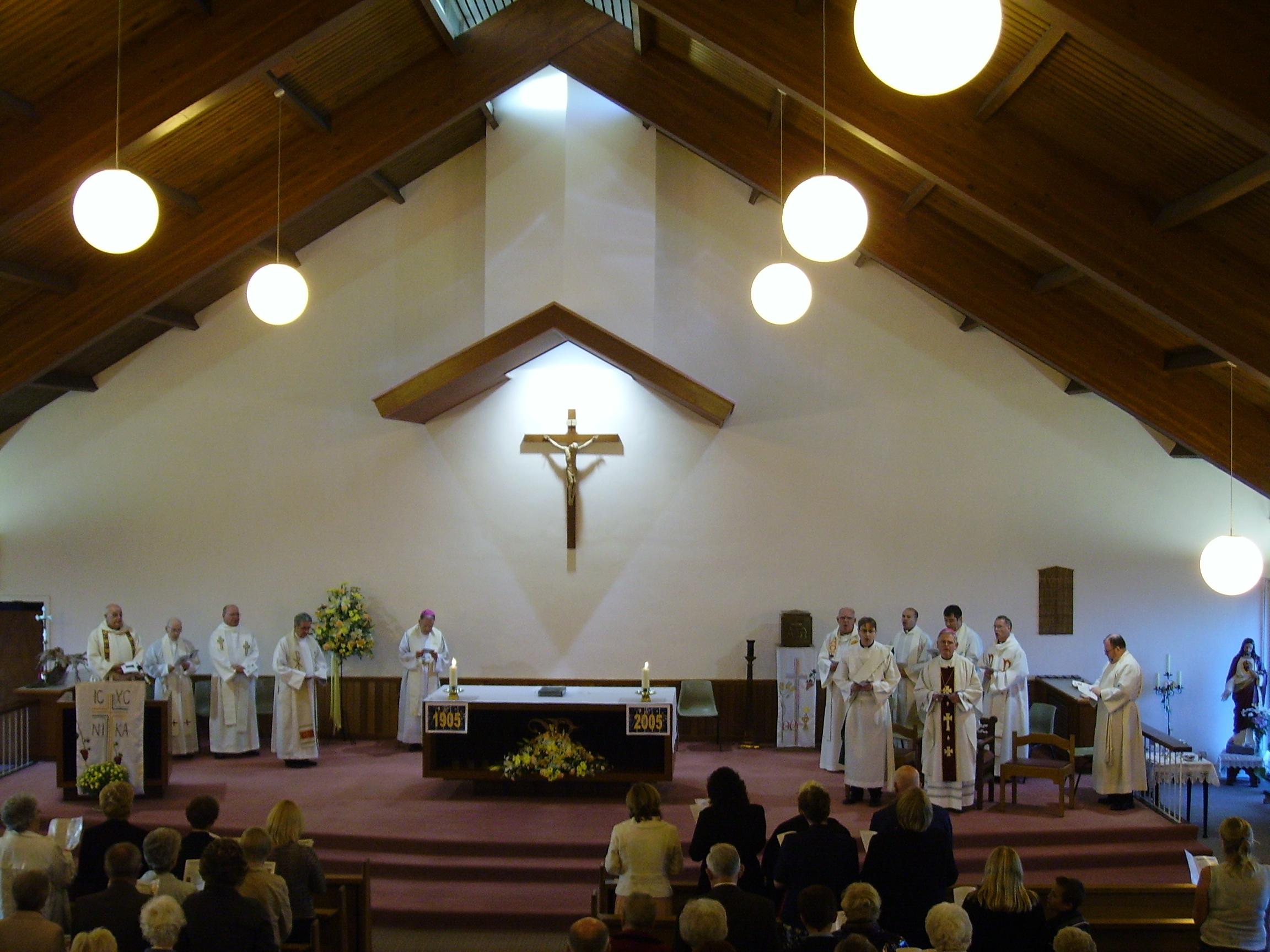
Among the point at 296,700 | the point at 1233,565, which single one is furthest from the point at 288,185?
the point at 1233,565

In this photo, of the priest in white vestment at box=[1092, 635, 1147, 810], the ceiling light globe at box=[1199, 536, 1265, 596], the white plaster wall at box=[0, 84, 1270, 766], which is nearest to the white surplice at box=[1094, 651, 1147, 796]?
the priest in white vestment at box=[1092, 635, 1147, 810]

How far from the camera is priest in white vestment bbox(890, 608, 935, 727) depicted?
35.3ft

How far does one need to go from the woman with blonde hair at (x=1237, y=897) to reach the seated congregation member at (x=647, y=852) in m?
2.56

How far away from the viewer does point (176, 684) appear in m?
11.0

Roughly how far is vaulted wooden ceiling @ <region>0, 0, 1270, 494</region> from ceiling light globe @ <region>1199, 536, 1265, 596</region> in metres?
1.09

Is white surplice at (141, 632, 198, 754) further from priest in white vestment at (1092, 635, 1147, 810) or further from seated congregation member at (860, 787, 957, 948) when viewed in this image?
priest in white vestment at (1092, 635, 1147, 810)

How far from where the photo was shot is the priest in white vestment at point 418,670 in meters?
11.1

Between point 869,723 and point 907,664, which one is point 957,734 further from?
point 907,664

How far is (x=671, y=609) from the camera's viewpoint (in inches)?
460

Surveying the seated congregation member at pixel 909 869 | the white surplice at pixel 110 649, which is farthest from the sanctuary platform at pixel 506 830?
the seated congregation member at pixel 909 869

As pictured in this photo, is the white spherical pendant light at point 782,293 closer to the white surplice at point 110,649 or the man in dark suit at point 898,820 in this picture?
the man in dark suit at point 898,820

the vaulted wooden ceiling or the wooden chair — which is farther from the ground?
the vaulted wooden ceiling

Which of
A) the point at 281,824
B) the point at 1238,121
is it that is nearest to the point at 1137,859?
the point at 1238,121

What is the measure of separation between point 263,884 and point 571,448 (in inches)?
276
